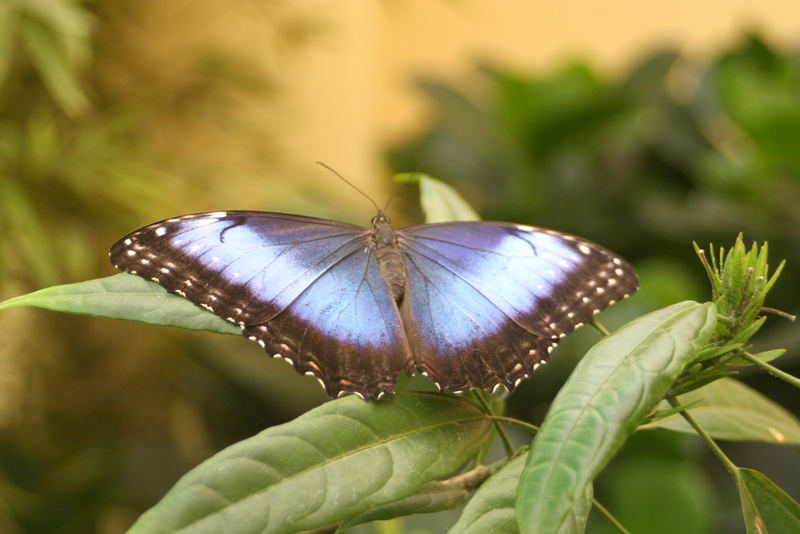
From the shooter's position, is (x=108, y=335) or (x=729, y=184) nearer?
(x=729, y=184)

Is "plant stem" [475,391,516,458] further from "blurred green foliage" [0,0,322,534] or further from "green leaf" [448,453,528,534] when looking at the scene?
"blurred green foliage" [0,0,322,534]

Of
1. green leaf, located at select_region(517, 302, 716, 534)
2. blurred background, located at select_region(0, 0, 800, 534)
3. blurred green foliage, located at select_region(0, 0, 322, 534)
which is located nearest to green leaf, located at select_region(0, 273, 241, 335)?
green leaf, located at select_region(517, 302, 716, 534)

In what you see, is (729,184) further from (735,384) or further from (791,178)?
(735,384)

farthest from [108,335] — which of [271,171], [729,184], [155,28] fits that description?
[729,184]

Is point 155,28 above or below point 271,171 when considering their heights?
above

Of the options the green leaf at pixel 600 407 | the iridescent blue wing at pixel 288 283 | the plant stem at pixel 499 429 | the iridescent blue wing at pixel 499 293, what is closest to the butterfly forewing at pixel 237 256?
the iridescent blue wing at pixel 288 283

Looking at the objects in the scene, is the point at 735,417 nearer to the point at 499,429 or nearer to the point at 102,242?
the point at 499,429

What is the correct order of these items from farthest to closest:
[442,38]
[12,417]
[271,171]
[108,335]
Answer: [442,38] → [271,171] → [108,335] → [12,417]

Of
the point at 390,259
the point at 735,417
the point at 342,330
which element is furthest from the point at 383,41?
the point at 735,417

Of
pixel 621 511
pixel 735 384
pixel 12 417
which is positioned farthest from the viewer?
pixel 12 417
